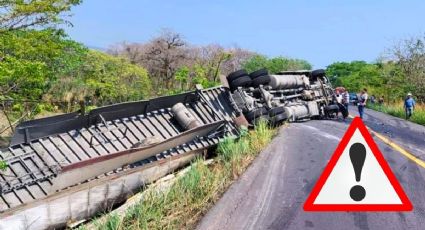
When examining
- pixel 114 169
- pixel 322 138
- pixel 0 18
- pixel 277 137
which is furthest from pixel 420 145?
pixel 0 18

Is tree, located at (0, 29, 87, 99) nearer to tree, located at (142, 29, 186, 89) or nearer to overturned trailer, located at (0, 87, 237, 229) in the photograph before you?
overturned trailer, located at (0, 87, 237, 229)

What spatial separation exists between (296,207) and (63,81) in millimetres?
23927

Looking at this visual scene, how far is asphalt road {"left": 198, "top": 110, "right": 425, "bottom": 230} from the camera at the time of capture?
6555 millimetres

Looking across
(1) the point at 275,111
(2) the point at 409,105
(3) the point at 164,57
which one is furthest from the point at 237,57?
(1) the point at 275,111

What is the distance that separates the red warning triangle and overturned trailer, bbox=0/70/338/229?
5.27 metres

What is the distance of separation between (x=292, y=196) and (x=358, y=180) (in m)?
3.06

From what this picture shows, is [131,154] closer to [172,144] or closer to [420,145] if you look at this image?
[172,144]

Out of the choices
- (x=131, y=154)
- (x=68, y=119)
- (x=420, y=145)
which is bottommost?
(x=420, y=145)

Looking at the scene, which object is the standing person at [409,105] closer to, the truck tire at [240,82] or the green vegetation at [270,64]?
the truck tire at [240,82]

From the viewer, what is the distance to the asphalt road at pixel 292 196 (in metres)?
6.55

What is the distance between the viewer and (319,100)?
70.6ft

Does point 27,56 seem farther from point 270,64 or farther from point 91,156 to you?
point 270,64

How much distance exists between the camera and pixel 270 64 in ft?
224

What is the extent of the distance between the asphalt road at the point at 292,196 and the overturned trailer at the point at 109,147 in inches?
98.5
